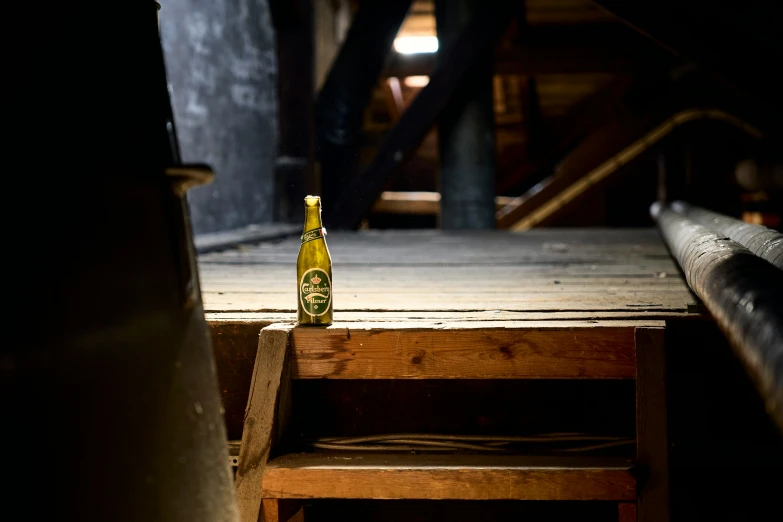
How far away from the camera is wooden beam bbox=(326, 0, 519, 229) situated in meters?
6.53

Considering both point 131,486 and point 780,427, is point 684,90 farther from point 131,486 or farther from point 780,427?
point 131,486

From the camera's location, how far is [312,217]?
213cm

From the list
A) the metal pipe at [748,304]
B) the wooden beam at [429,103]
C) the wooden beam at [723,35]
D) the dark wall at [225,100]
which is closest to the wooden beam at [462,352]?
the metal pipe at [748,304]

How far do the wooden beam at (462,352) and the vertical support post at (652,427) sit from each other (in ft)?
0.13

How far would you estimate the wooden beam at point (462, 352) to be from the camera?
2.03 meters

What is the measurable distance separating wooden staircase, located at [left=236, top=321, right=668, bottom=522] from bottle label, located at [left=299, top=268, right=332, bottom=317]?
7cm

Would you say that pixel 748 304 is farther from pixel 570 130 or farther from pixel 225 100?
pixel 570 130

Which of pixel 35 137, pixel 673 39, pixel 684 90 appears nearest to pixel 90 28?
pixel 35 137

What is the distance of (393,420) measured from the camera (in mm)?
2307

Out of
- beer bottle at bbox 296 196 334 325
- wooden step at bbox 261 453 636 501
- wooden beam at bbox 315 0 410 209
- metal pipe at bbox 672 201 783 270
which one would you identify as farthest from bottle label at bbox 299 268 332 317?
wooden beam at bbox 315 0 410 209

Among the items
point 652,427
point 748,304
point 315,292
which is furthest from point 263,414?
point 748,304

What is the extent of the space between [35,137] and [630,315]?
1.78 m

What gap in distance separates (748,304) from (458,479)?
87cm

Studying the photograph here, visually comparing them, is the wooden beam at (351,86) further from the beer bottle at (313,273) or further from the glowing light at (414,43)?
A: the beer bottle at (313,273)
